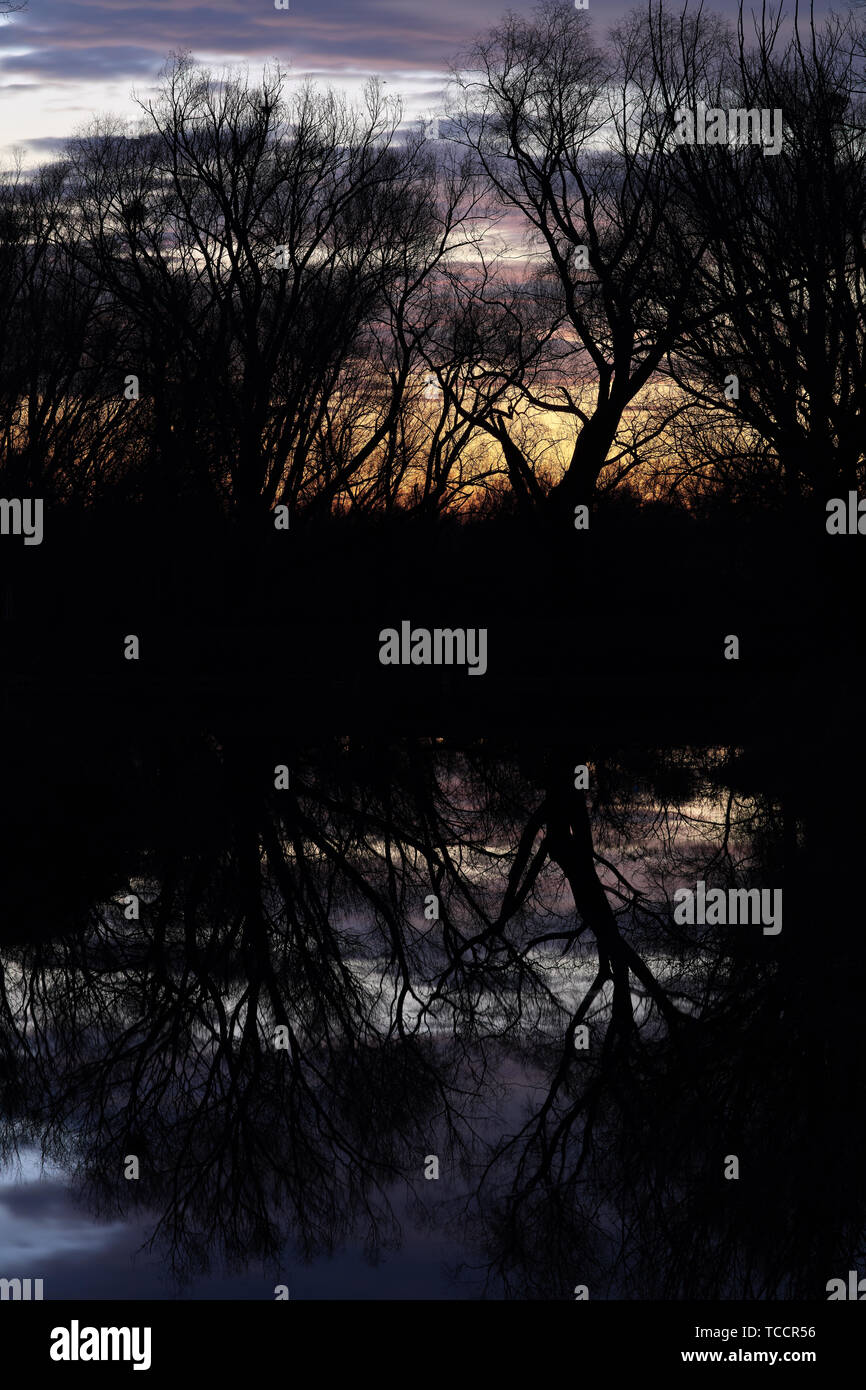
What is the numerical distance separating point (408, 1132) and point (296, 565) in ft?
112

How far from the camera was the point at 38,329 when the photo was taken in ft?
121

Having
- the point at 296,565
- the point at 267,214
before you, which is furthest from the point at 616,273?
the point at 296,565

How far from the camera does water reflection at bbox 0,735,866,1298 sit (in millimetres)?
5156

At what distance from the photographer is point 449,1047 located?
23.4ft

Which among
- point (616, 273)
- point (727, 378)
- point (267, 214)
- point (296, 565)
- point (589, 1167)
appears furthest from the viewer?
point (296, 565)

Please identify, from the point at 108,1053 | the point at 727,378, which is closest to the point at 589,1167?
the point at 108,1053

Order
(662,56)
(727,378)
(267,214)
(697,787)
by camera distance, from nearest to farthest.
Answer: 1. (697,787)
2. (727,378)
3. (662,56)
4. (267,214)

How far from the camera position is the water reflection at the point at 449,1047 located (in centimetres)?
516

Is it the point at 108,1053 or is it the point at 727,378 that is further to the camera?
the point at 727,378

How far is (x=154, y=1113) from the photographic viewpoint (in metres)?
6.18

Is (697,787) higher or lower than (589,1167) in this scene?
higher

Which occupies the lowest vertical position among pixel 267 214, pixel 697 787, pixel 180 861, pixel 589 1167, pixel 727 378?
pixel 589 1167

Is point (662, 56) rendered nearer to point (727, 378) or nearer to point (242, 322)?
point (727, 378)

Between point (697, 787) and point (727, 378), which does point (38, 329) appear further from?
point (697, 787)
